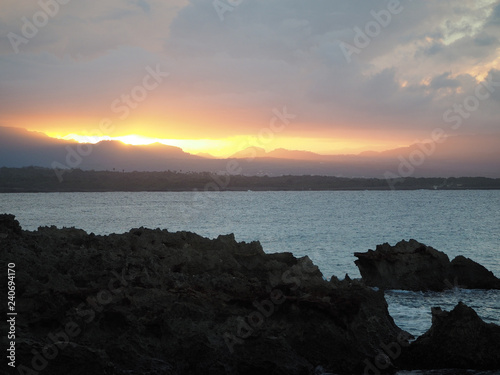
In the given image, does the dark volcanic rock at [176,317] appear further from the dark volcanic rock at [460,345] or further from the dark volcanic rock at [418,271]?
the dark volcanic rock at [418,271]

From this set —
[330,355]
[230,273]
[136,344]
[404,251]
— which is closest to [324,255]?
[404,251]

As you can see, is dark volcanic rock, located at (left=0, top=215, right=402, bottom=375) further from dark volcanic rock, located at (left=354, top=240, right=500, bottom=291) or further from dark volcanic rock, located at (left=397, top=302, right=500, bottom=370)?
dark volcanic rock, located at (left=354, top=240, right=500, bottom=291)

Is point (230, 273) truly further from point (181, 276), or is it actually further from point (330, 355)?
point (330, 355)

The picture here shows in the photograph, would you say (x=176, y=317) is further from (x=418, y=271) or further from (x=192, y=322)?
(x=418, y=271)

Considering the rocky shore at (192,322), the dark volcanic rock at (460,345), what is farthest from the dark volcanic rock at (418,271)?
the dark volcanic rock at (460,345)

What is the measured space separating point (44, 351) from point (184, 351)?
9.59 feet

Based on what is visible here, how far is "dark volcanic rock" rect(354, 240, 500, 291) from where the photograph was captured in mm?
23875

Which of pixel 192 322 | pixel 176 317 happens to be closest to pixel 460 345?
pixel 192 322

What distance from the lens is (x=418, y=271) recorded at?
79.0 feet

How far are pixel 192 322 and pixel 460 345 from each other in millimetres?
6432

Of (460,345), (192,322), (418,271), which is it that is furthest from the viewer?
(418,271)

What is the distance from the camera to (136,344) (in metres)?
10.6

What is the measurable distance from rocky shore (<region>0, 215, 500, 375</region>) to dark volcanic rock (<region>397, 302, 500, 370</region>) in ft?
0.09

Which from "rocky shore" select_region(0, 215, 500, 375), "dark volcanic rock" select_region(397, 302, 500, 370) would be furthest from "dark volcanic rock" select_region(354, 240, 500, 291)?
"dark volcanic rock" select_region(397, 302, 500, 370)
